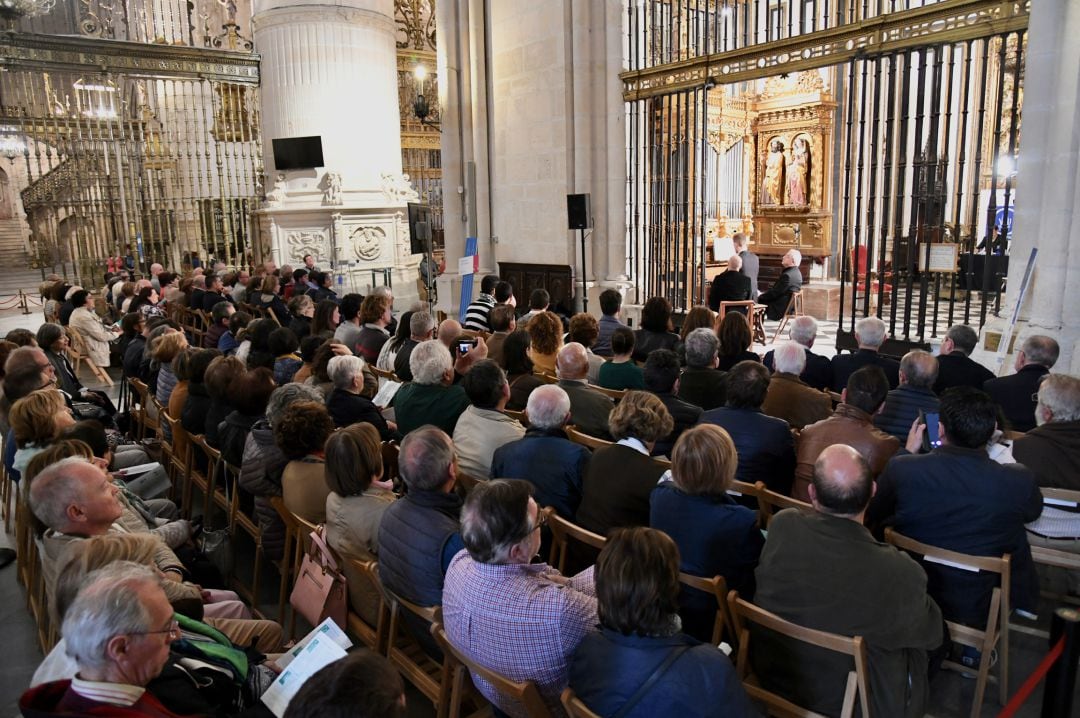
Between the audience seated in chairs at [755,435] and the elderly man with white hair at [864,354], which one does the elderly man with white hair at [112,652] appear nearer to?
the audience seated in chairs at [755,435]

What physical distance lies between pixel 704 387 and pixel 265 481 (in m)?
2.58

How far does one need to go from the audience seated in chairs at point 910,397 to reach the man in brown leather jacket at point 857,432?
1.48ft

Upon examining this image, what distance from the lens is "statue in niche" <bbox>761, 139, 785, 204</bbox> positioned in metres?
13.5

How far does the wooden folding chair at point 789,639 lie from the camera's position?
2061 mm

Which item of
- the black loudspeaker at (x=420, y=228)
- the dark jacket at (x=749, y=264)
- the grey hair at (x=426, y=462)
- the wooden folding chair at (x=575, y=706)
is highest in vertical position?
the black loudspeaker at (x=420, y=228)

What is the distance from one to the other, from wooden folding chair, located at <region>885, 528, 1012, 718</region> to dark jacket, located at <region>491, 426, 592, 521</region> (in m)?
1.28

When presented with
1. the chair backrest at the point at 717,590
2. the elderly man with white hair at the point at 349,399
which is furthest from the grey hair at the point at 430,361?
the chair backrest at the point at 717,590

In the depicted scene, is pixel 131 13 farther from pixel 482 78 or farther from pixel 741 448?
pixel 741 448

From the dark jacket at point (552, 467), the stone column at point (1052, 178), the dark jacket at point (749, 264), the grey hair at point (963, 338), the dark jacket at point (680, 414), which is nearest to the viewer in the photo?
the dark jacket at point (552, 467)

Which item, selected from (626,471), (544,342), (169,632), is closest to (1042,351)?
(626,471)

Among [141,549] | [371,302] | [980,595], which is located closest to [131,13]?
[371,302]

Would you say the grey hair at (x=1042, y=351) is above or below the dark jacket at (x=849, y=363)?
above

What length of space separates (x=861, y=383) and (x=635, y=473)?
4.02 feet

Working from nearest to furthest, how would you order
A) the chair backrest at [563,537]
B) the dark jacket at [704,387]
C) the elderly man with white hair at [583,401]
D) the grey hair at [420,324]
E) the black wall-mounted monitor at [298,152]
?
the chair backrest at [563,537] → the elderly man with white hair at [583,401] → the dark jacket at [704,387] → the grey hair at [420,324] → the black wall-mounted monitor at [298,152]
